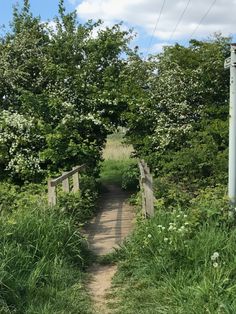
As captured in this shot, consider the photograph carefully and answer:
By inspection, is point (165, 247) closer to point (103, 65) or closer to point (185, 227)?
point (185, 227)

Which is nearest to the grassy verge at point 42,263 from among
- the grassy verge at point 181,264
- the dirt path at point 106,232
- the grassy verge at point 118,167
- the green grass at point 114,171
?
the dirt path at point 106,232

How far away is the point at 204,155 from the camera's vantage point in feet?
38.5

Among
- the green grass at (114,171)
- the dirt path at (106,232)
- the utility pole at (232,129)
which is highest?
the utility pole at (232,129)

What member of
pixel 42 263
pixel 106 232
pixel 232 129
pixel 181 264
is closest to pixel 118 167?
pixel 106 232

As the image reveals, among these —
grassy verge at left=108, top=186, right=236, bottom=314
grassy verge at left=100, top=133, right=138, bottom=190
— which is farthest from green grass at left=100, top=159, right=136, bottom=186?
grassy verge at left=108, top=186, right=236, bottom=314

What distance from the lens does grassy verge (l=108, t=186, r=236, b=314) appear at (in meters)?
5.16

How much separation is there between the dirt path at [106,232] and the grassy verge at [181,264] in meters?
0.21

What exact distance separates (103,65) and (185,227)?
34.9 ft

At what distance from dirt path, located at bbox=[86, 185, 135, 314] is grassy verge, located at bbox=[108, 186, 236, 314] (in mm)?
214

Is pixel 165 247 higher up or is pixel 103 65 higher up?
pixel 103 65

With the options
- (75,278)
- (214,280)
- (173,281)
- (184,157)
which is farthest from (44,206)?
(184,157)

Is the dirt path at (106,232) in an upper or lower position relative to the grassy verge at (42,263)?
lower

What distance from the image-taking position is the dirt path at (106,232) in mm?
6484

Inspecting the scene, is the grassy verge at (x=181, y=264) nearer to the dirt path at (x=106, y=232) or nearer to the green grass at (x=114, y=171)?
the dirt path at (x=106, y=232)
